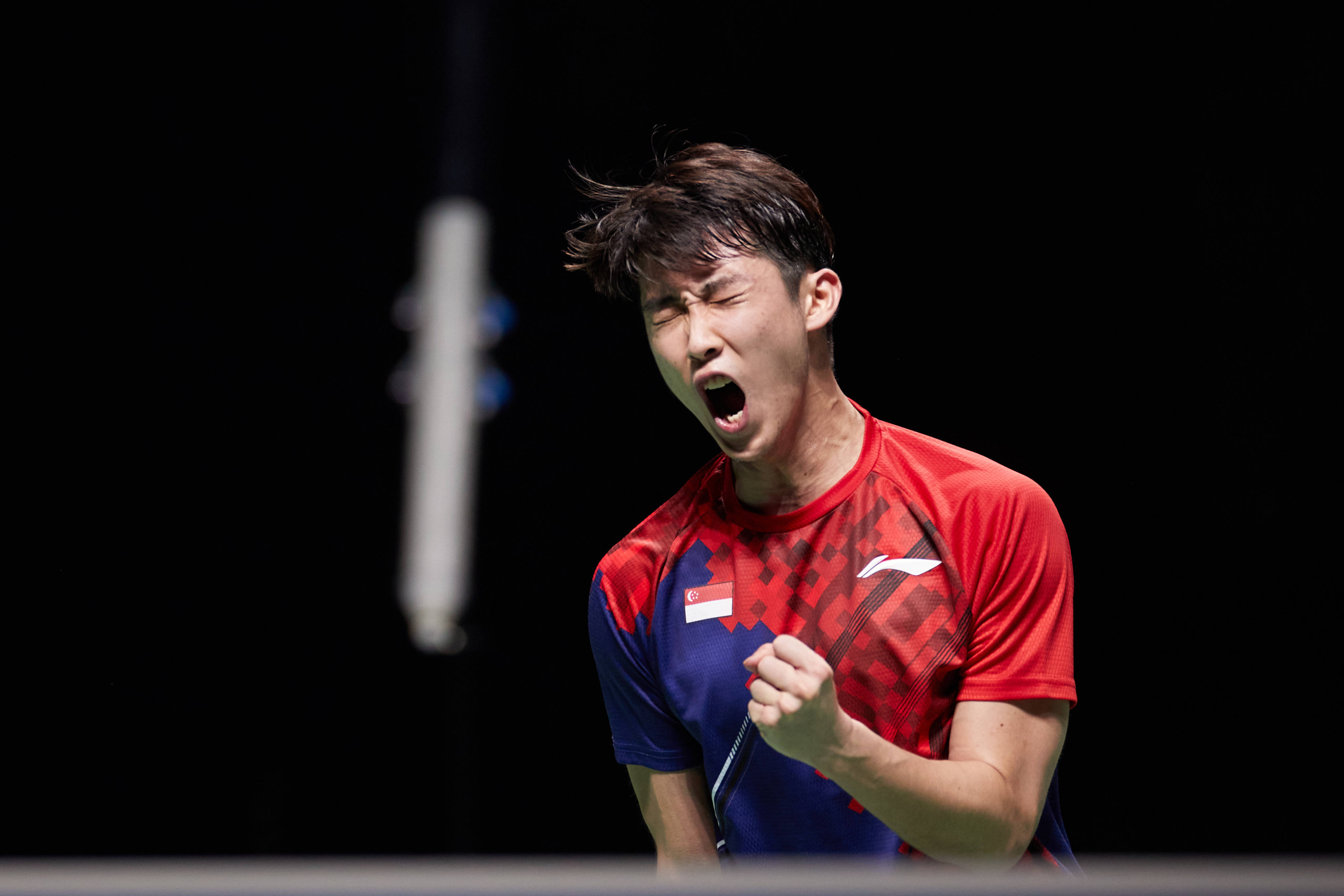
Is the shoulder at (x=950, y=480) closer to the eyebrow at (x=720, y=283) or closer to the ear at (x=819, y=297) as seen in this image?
the ear at (x=819, y=297)

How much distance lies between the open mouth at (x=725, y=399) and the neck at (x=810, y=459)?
76 millimetres

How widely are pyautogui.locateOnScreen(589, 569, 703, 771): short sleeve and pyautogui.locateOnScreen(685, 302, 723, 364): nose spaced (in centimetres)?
38

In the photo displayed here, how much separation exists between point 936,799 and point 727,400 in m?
0.59

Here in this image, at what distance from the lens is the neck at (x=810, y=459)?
161 centimetres

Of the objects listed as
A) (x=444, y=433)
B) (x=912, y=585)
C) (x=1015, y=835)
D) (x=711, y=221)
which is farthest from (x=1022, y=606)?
(x=444, y=433)

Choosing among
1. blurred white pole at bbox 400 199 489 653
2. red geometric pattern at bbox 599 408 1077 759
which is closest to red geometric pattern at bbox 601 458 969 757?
red geometric pattern at bbox 599 408 1077 759

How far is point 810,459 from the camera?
1.62m

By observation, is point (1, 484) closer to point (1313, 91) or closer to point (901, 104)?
point (901, 104)

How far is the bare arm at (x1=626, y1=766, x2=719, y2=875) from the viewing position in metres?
1.62

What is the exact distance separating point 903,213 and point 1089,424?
0.64 metres

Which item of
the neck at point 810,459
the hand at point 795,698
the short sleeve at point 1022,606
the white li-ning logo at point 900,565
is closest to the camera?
the hand at point 795,698

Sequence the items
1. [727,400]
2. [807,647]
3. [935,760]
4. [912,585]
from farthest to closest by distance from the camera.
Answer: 1. [727,400]
2. [912,585]
3. [935,760]
4. [807,647]

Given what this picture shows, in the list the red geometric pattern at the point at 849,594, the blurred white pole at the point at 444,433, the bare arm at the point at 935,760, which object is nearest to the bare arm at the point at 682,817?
the red geometric pattern at the point at 849,594

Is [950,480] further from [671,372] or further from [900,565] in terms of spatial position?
[671,372]
